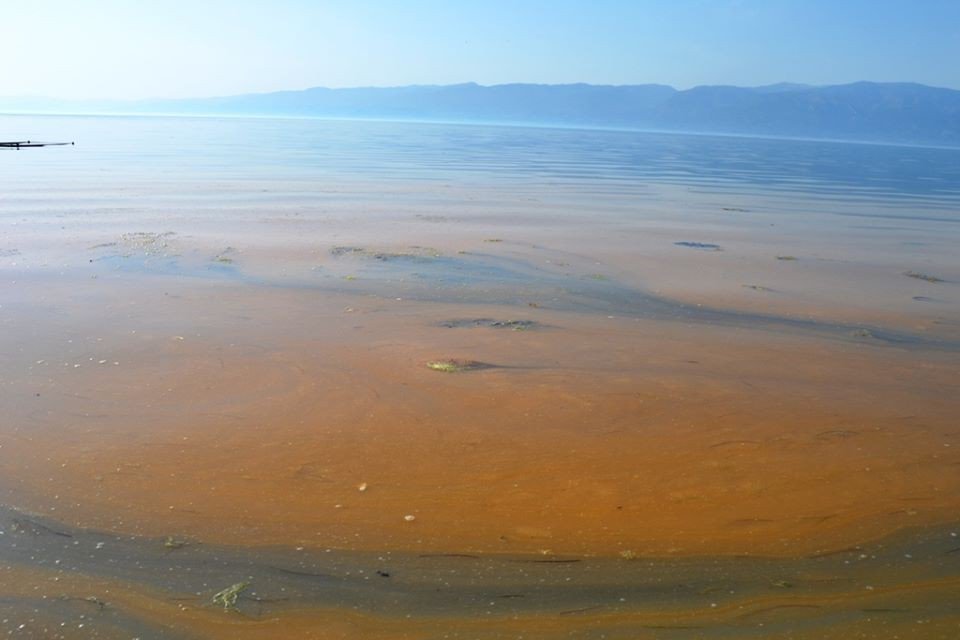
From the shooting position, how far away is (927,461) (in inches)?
283

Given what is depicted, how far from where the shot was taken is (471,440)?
7371 millimetres

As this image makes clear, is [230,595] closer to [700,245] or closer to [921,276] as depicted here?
[921,276]

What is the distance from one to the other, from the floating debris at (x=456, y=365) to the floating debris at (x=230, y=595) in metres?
4.31

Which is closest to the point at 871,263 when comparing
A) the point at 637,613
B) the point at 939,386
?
the point at 939,386

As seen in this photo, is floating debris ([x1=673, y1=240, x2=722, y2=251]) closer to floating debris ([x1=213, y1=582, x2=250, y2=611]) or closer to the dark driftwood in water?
floating debris ([x1=213, y1=582, x2=250, y2=611])

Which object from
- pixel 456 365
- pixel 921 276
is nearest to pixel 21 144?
pixel 456 365

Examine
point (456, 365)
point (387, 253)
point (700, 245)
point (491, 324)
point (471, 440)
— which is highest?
point (700, 245)

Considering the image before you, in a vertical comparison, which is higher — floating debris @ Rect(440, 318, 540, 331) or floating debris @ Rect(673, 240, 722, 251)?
floating debris @ Rect(673, 240, 722, 251)

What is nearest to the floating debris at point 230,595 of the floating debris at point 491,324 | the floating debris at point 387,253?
the floating debris at point 491,324

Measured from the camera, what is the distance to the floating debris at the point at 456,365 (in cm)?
916

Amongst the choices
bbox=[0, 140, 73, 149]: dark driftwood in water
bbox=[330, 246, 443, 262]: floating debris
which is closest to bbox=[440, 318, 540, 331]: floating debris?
bbox=[330, 246, 443, 262]: floating debris

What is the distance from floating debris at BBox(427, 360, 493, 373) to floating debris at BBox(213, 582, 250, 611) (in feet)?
14.1

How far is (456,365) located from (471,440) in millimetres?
2007

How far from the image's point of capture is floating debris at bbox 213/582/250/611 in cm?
486
